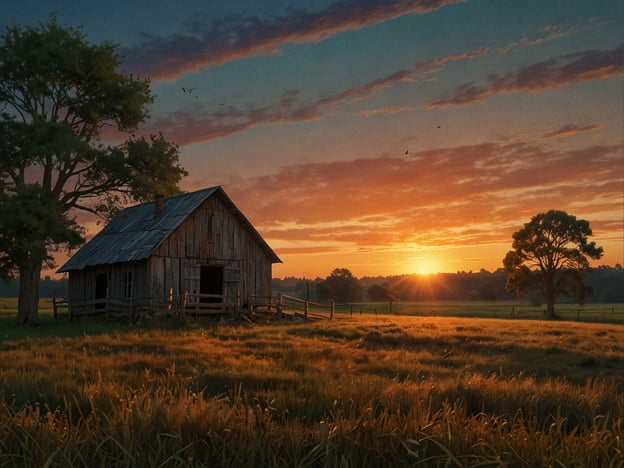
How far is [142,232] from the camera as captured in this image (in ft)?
121

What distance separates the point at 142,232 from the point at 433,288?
133316 millimetres

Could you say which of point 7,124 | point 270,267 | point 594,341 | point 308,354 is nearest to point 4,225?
point 7,124

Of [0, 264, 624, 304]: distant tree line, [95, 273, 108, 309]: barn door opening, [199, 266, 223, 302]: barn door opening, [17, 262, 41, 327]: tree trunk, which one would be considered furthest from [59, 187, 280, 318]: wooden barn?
[0, 264, 624, 304]: distant tree line

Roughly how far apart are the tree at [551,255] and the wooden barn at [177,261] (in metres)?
37.4

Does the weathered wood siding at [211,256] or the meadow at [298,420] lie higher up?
the weathered wood siding at [211,256]

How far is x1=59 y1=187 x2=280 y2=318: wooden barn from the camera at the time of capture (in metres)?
33.9

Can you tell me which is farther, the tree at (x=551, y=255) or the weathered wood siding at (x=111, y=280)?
the tree at (x=551, y=255)

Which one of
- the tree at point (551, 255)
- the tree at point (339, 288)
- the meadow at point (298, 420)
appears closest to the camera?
the meadow at point (298, 420)

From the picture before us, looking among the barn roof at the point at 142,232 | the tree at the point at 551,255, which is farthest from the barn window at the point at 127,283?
the tree at the point at 551,255

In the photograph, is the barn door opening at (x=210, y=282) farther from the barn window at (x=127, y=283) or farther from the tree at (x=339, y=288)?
the tree at (x=339, y=288)

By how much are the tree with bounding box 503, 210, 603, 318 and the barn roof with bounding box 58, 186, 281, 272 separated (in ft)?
123

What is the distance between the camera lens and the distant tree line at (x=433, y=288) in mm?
112562

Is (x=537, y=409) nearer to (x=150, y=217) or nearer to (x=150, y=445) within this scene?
(x=150, y=445)

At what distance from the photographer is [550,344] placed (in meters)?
23.0
